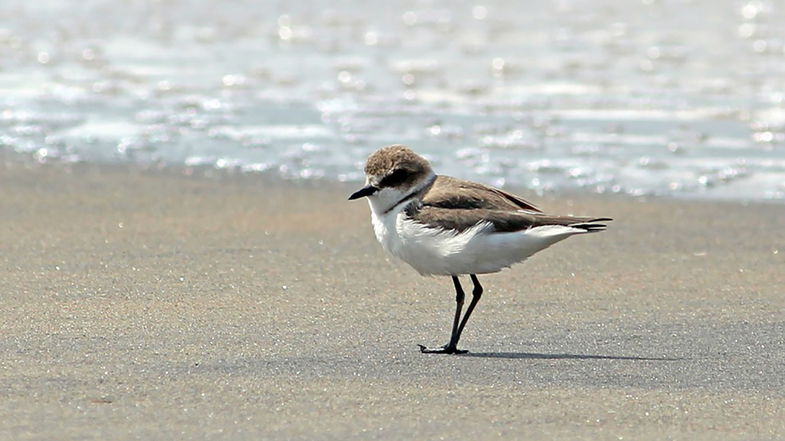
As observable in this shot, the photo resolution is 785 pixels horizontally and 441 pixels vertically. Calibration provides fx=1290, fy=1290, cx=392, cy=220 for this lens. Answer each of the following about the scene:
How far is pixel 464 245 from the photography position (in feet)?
13.9

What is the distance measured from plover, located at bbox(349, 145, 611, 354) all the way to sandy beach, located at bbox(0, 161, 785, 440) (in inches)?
12.1

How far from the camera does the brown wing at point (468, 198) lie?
438 cm

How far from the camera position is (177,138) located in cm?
774

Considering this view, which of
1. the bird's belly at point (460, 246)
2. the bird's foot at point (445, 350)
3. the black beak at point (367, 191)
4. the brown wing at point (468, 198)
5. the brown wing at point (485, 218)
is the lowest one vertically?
the bird's foot at point (445, 350)

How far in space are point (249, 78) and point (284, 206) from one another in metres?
3.01

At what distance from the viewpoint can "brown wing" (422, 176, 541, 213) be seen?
438 cm

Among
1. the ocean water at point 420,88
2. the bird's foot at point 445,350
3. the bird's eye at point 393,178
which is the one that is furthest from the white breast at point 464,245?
the ocean water at point 420,88

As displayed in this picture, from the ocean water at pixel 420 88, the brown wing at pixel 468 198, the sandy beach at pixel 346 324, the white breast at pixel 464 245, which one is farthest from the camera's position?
the ocean water at pixel 420 88

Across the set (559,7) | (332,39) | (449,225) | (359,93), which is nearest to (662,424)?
(449,225)

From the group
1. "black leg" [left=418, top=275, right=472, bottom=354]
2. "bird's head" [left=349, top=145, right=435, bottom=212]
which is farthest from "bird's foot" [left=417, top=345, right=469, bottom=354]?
"bird's head" [left=349, top=145, right=435, bottom=212]

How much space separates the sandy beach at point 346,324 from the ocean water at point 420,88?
687 mm

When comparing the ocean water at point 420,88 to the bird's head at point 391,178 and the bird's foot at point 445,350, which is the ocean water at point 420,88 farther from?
the bird's foot at point 445,350

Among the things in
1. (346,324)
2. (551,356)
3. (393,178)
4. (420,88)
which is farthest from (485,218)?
(420,88)

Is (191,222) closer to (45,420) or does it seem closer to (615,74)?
(45,420)
